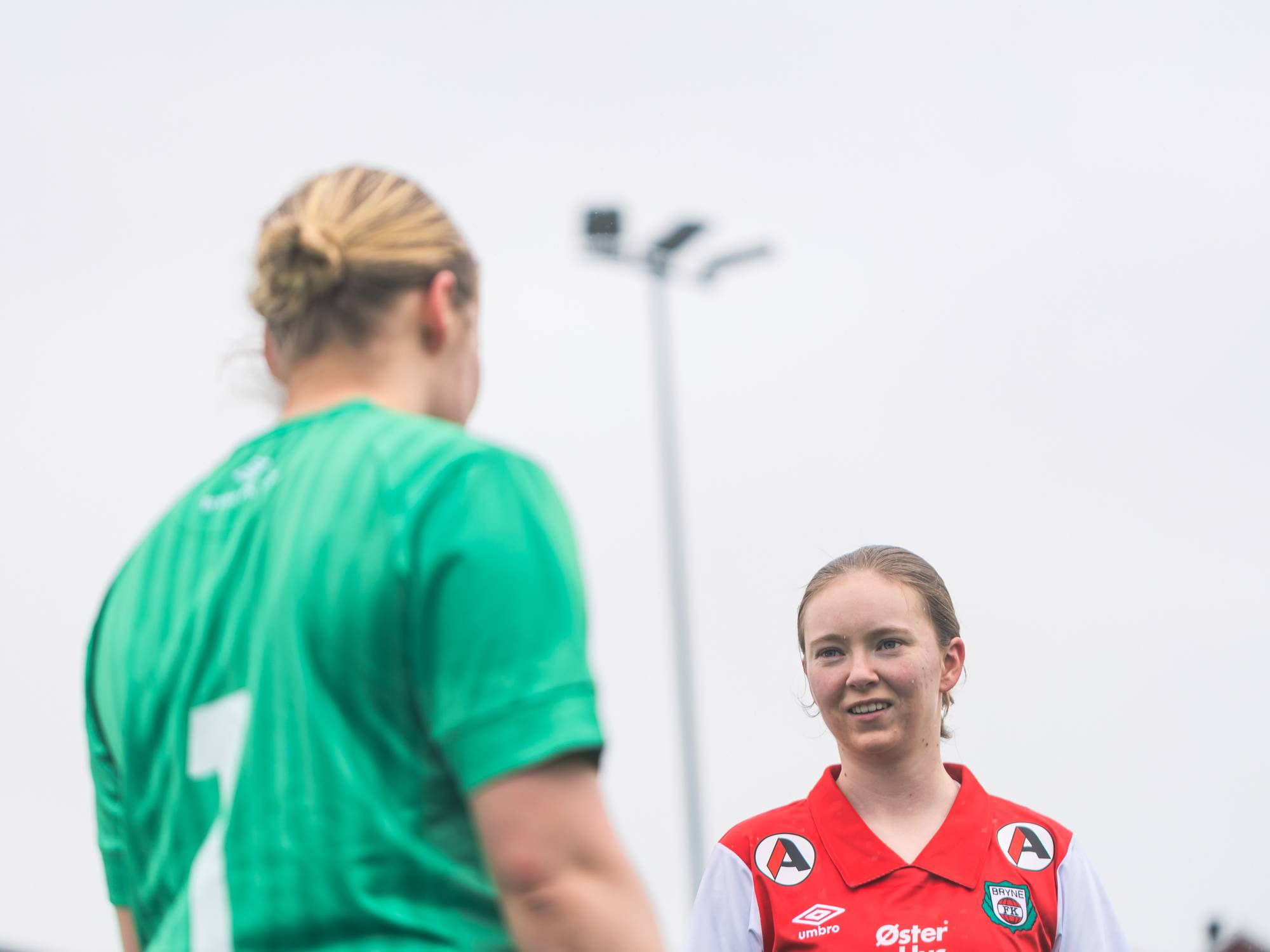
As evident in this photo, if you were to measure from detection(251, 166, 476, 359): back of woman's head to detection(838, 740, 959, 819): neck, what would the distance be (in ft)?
6.01

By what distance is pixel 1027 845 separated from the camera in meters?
3.30

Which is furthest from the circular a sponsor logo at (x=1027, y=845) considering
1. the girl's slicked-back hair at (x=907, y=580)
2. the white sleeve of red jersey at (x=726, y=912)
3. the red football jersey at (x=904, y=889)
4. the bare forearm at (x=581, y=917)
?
the bare forearm at (x=581, y=917)

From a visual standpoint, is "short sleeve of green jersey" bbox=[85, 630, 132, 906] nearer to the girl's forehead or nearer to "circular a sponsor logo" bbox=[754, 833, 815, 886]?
"circular a sponsor logo" bbox=[754, 833, 815, 886]

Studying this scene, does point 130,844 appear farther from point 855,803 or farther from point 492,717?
point 855,803

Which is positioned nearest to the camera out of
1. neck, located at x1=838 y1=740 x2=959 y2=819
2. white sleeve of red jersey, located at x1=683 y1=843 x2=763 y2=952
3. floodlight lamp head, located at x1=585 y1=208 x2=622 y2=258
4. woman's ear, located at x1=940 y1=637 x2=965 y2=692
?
white sleeve of red jersey, located at x1=683 y1=843 x2=763 y2=952

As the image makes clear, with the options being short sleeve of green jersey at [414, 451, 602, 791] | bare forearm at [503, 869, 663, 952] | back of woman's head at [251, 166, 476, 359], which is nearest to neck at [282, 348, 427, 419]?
back of woman's head at [251, 166, 476, 359]

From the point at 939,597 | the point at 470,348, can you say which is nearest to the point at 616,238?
the point at 939,597

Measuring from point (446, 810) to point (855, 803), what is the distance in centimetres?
189

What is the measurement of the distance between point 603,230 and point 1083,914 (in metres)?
10.0

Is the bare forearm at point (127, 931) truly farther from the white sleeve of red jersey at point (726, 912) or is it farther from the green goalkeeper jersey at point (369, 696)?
the white sleeve of red jersey at point (726, 912)

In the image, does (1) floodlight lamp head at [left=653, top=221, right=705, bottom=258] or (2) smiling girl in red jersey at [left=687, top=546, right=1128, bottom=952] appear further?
(1) floodlight lamp head at [left=653, top=221, right=705, bottom=258]

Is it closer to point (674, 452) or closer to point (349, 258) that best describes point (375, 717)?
point (349, 258)

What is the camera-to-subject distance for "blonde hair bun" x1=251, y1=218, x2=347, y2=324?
1.87 metres

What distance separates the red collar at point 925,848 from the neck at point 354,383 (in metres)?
1.76
